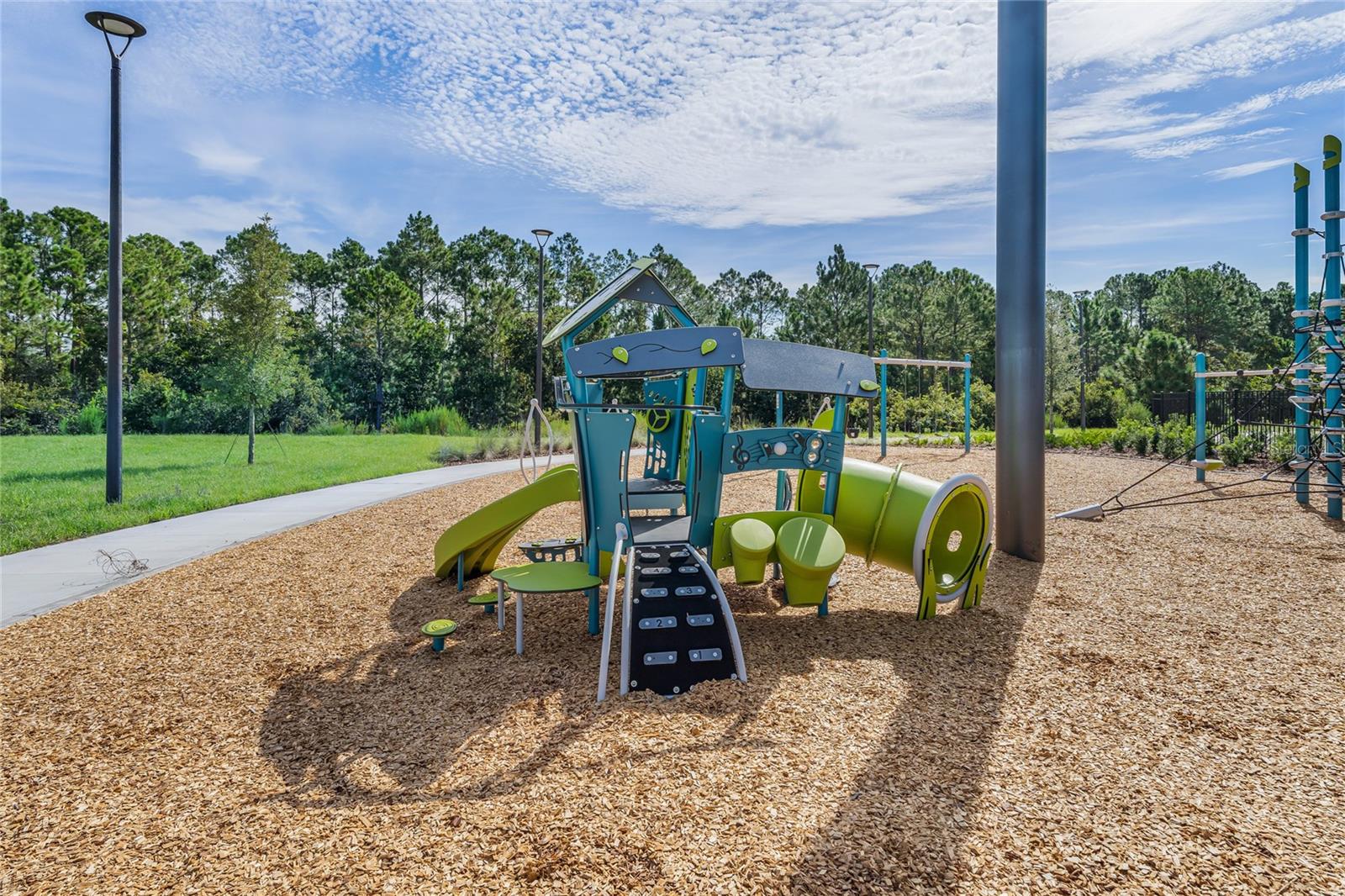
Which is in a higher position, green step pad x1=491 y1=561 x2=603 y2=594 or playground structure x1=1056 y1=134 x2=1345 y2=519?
playground structure x1=1056 y1=134 x2=1345 y2=519

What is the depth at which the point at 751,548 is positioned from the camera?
14.7 ft

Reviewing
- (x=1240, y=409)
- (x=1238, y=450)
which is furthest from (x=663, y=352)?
(x=1240, y=409)

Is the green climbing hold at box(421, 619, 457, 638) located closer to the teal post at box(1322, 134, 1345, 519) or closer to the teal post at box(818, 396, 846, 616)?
the teal post at box(818, 396, 846, 616)

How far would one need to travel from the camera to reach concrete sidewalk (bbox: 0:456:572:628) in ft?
18.7

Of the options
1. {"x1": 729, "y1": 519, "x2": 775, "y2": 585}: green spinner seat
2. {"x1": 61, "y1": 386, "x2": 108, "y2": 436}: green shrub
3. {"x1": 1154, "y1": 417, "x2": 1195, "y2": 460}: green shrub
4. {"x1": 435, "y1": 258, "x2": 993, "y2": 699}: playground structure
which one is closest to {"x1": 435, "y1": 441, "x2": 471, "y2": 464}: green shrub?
{"x1": 435, "y1": 258, "x2": 993, "y2": 699}: playground structure

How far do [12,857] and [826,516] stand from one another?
14.5 feet

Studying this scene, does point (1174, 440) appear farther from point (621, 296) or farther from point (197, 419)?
point (197, 419)

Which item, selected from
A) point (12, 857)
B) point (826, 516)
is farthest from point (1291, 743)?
point (12, 857)

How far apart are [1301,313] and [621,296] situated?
29.0 feet

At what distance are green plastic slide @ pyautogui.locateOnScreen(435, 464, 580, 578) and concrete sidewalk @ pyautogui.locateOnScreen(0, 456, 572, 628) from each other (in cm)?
278

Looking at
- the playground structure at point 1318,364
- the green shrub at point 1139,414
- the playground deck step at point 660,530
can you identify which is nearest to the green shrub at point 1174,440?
the playground structure at point 1318,364

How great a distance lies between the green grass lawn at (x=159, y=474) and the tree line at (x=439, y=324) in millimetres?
2421

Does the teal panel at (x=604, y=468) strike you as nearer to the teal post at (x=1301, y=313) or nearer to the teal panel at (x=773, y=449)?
the teal panel at (x=773, y=449)

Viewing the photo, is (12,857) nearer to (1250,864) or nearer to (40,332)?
(1250,864)
